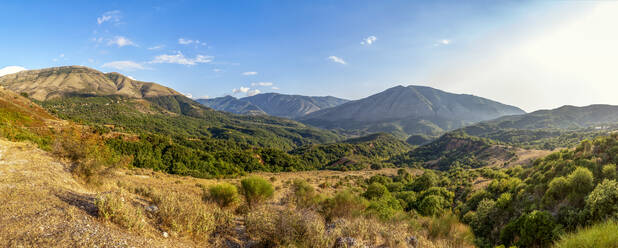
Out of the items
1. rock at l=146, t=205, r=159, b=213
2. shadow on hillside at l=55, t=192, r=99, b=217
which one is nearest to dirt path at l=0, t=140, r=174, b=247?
shadow on hillside at l=55, t=192, r=99, b=217

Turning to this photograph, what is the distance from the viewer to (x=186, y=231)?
6.91m

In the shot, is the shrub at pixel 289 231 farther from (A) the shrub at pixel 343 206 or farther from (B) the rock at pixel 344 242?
(A) the shrub at pixel 343 206

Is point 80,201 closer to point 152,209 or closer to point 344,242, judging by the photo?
point 152,209

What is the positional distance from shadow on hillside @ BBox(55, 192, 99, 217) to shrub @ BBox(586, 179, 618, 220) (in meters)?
17.4

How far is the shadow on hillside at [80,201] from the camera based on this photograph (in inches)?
259

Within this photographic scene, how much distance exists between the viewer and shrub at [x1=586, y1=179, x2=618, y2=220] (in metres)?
8.25

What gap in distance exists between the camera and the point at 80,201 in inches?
280

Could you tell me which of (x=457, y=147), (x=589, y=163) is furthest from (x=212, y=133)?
(x=589, y=163)

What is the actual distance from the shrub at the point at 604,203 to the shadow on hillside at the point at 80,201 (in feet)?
57.1

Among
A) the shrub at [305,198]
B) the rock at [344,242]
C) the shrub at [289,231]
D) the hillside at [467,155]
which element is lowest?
the hillside at [467,155]

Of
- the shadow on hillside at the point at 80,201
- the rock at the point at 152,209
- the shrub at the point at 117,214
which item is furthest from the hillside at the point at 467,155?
the shadow on hillside at the point at 80,201

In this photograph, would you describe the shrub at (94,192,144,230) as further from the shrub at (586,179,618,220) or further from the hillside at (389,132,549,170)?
the hillside at (389,132,549,170)

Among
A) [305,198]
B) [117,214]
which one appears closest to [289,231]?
[117,214]

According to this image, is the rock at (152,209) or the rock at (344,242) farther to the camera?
the rock at (152,209)
